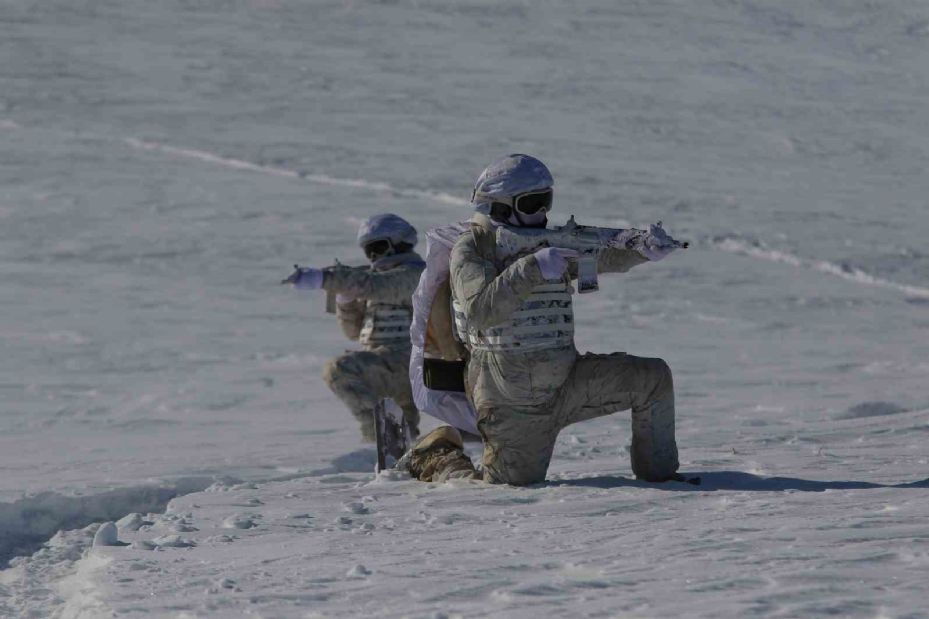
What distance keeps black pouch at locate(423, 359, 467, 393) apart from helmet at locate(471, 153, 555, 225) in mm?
733

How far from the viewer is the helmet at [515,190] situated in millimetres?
6285

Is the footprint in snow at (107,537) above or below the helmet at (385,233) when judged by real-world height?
below

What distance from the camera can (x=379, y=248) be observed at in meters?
8.83

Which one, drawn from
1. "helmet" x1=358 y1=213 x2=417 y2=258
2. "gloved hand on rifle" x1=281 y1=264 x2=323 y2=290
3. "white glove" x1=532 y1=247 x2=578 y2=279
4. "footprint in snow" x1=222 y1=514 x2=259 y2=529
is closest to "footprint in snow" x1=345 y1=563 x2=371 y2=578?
"footprint in snow" x1=222 y1=514 x2=259 y2=529

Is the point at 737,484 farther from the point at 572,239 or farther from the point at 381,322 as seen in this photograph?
the point at 381,322

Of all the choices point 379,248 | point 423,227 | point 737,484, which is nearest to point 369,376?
point 379,248

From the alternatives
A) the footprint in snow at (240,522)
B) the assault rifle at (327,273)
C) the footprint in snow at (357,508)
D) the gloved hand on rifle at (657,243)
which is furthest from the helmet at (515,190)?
the assault rifle at (327,273)

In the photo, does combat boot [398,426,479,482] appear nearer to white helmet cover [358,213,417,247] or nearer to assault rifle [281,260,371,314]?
assault rifle [281,260,371,314]

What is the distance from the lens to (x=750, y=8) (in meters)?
31.8

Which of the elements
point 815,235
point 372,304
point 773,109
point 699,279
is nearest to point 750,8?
point 773,109

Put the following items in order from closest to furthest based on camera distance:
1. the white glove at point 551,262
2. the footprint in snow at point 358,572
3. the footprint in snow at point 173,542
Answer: the footprint in snow at point 358,572
the footprint in snow at point 173,542
the white glove at point 551,262

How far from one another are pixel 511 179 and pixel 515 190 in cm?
5

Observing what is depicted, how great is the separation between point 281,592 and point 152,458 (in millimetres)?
4376

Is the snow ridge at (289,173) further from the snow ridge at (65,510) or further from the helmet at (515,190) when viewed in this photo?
the helmet at (515,190)
